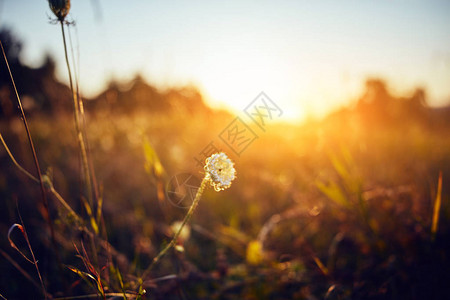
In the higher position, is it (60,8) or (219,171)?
(60,8)

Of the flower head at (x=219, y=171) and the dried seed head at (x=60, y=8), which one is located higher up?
the dried seed head at (x=60, y=8)

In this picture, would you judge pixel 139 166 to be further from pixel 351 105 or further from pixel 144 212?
pixel 351 105

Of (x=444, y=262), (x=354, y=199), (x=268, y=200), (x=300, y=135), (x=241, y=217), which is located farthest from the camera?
(x=300, y=135)

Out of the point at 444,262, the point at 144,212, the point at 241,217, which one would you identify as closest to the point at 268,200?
the point at 241,217
